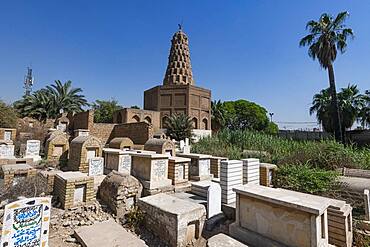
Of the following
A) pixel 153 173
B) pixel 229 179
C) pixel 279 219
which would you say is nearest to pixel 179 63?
pixel 153 173

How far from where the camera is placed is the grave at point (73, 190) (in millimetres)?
5297

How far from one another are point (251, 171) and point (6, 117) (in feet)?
61.6

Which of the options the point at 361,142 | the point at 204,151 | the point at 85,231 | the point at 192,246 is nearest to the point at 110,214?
the point at 85,231

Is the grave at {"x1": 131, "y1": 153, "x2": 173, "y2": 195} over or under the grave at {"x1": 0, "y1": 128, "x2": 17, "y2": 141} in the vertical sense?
under

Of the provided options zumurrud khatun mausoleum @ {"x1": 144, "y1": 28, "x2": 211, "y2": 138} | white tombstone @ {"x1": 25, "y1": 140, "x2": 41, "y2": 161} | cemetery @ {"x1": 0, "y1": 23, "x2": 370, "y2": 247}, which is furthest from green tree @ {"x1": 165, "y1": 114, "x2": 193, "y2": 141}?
white tombstone @ {"x1": 25, "y1": 140, "x2": 41, "y2": 161}

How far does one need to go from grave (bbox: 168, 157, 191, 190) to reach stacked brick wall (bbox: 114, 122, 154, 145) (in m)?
8.27

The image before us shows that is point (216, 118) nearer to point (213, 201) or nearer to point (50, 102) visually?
point (50, 102)

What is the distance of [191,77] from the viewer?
36.5 metres

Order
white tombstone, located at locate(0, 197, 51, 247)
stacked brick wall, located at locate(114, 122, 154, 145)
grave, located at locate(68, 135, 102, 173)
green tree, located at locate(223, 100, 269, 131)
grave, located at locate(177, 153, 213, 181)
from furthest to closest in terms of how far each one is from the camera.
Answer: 1. green tree, located at locate(223, 100, 269, 131)
2. stacked brick wall, located at locate(114, 122, 154, 145)
3. grave, located at locate(68, 135, 102, 173)
4. grave, located at locate(177, 153, 213, 181)
5. white tombstone, located at locate(0, 197, 51, 247)

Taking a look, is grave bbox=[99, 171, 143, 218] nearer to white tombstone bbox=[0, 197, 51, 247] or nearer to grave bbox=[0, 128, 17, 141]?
white tombstone bbox=[0, 197, 51, 247]

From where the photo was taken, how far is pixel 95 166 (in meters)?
7.58

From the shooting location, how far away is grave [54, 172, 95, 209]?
209 inches

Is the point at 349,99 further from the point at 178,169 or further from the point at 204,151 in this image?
the point at 178,169

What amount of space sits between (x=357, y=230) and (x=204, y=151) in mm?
9709
